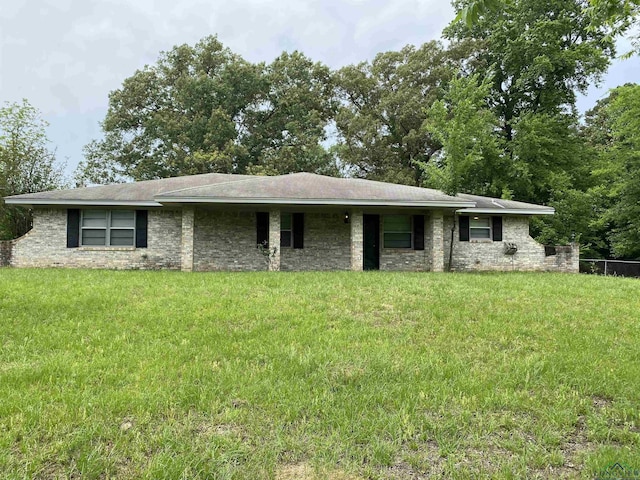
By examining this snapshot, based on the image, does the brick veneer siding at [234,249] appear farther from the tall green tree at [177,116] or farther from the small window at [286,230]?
the tall green tree at [177,116]

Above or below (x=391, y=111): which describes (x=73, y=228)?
below

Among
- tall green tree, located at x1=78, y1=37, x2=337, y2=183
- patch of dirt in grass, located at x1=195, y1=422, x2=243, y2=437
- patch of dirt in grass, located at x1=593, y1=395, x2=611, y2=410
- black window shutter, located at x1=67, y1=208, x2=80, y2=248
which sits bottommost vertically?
patch of dirt in grass, located at x1=195, y1=422, x2=243, y2=437

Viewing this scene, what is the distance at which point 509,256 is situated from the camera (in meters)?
14.9

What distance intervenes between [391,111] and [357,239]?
16.3 meters

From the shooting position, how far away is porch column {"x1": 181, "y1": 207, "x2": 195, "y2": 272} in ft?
41.7

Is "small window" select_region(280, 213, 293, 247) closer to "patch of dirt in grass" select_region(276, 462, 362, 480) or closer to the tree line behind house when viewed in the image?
the tree line behind house

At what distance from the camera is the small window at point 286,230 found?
46.9ft

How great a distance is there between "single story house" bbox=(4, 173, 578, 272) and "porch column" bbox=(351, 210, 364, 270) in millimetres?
33

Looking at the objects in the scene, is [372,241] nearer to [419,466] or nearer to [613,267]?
[613,267]

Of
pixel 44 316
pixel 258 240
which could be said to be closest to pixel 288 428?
pixel 44 316

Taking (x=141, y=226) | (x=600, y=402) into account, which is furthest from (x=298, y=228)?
(x=600, y=402)

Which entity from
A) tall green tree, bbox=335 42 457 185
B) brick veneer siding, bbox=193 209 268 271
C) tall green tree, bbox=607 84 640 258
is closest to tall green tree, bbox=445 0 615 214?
tall green tree, bbox=607 84 640 258

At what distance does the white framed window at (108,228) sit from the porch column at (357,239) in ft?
24.7

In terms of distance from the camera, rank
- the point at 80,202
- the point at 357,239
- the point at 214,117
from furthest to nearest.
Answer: the point at 214,117, the point at 80,202, the point at 357,239
